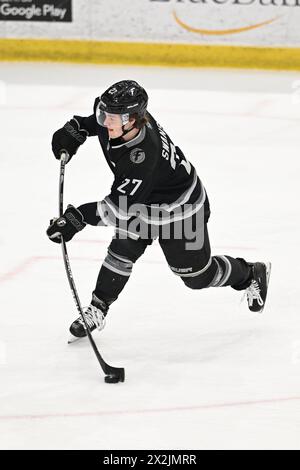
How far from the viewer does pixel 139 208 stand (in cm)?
306

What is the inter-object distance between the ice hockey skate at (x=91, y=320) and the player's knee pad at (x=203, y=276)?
0.30 metres

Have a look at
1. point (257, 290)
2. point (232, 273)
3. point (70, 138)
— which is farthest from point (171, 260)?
point (70, 138)

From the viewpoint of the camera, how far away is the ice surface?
2.64m

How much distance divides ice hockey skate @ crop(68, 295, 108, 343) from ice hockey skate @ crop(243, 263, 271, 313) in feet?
1.81

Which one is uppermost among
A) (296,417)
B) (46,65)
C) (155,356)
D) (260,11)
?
(296,417)

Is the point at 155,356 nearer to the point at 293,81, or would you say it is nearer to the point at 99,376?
the point at 99,376

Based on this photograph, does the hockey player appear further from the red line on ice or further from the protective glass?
the red line on ice

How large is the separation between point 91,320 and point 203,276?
0.42 m

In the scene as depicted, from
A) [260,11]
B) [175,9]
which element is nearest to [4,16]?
[175,9]

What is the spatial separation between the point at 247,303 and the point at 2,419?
4.11 ft

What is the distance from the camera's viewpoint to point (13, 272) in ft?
12.8

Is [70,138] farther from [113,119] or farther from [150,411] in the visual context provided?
[150,411]

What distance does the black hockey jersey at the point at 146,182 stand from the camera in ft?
9.61

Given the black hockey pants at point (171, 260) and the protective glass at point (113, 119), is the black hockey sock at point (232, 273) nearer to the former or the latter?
the black hockey pants at point (171, 260)
